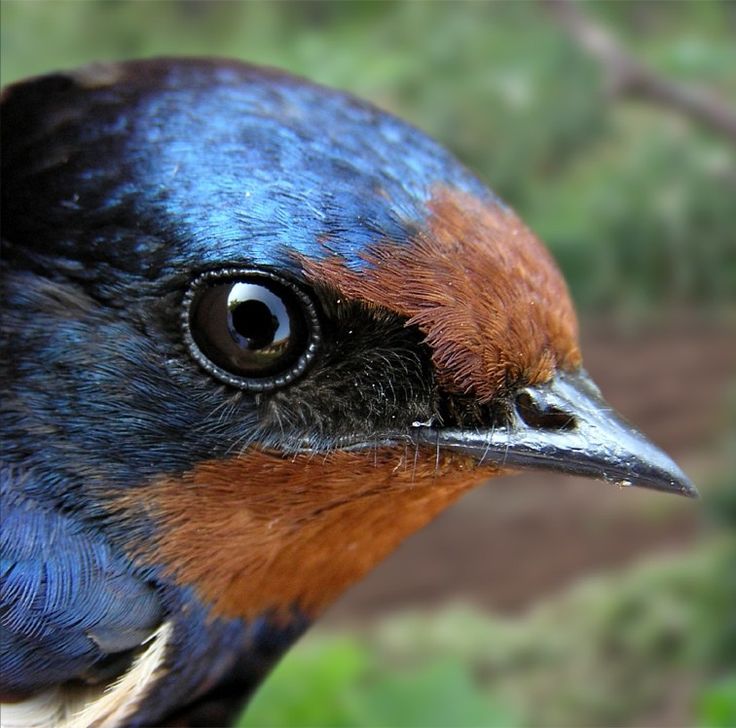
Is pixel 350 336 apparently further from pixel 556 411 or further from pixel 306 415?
pixel 556 411

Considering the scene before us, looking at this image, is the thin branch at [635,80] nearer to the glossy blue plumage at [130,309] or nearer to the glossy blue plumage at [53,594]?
the glossy blue plumage at [130,309]

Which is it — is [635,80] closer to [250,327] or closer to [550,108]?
[550,108]

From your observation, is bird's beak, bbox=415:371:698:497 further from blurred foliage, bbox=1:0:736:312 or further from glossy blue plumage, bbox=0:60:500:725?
blurred foliage, bbox=1:0:736:312

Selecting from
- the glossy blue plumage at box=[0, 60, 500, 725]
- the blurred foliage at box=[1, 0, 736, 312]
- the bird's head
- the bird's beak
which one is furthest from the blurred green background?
the glossy blue plumage at box=[0, 60, 500, 725]

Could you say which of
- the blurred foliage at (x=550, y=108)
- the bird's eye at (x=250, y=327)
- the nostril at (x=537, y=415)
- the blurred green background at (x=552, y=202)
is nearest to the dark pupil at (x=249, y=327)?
the bird's eye at (x=250, y=327)

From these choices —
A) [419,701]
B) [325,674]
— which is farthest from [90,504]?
[419,701]

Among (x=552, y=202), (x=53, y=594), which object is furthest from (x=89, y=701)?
(x=552, y=202)
